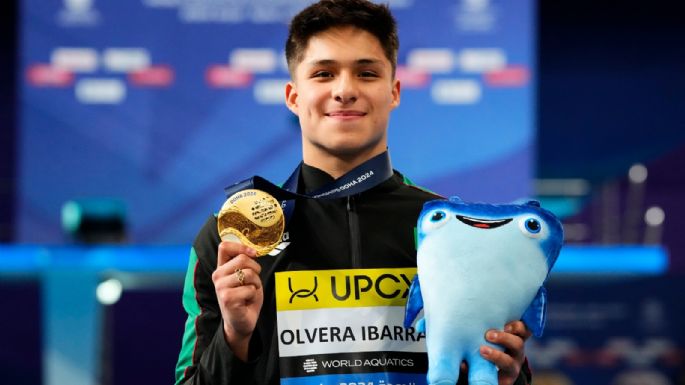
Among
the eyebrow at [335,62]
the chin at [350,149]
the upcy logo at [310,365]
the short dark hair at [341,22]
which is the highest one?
the short dark hair at [341,22]

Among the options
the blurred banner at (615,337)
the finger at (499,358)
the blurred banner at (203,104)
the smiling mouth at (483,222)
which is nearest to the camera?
the finger at (499,358)

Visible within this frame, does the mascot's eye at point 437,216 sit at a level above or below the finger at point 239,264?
above

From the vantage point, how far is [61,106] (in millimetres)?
4984

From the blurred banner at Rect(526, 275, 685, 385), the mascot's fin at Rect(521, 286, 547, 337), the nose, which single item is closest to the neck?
the nose

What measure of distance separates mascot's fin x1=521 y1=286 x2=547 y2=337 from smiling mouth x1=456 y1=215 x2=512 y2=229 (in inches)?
4.7

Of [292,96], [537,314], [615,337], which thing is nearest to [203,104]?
[615,337]

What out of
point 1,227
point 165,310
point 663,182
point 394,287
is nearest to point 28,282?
point 165,310

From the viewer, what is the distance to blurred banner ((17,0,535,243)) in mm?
4930

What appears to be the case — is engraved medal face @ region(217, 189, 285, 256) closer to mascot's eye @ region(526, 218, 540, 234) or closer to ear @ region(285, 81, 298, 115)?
ear @ region(285, 81, 298, 115)

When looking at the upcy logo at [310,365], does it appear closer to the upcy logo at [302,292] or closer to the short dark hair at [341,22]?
the upcy logo at [302,292]

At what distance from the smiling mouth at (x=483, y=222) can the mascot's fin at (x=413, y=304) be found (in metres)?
0.12

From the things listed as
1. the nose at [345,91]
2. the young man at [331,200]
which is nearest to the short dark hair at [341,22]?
the young man at [331,200]

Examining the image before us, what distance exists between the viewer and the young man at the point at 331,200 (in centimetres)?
157

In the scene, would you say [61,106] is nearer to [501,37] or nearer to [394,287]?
[501,37]
